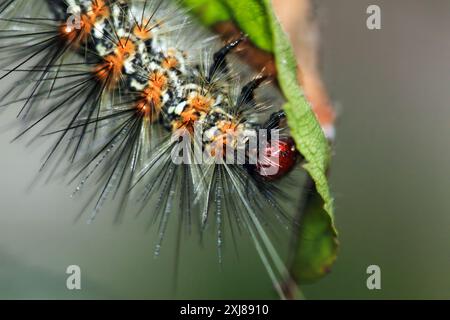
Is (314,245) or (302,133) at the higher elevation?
(302,133)

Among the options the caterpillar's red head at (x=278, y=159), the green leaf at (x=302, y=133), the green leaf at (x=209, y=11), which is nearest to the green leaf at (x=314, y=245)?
the green leaf at (x=302, y=133)

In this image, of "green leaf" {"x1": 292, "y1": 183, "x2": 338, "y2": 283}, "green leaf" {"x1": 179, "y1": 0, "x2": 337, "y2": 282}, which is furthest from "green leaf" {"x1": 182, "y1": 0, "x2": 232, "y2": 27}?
"green leaf" {"x1": 292, "y1": 183, "x2": 338, "y2": 283}

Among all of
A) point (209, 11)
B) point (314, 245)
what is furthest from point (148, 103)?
point (314, 245)

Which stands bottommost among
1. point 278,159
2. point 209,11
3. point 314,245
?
point 314,245

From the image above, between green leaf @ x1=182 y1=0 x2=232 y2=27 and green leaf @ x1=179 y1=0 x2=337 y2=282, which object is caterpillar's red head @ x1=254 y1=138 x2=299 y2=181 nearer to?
green leaf @ x1=179 y1=0 x2=337 y2=282

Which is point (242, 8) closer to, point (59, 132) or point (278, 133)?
point (278, 133)

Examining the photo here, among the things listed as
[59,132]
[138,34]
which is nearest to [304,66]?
[138,34]

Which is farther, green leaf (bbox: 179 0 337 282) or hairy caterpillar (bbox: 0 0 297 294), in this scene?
hairy caterpillar (bbox: 0 0 297 294)

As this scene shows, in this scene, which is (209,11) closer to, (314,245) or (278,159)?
(278,159)
